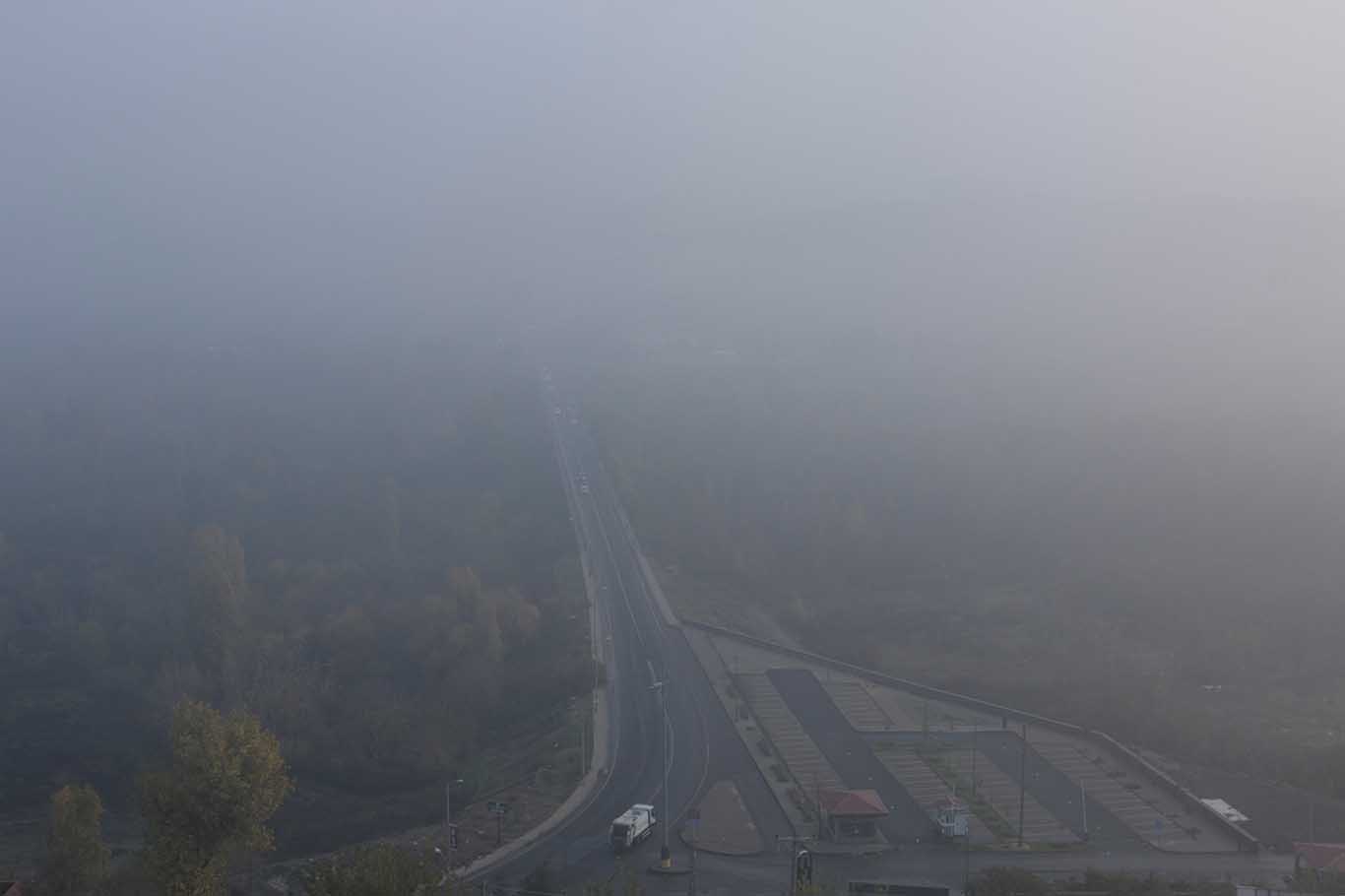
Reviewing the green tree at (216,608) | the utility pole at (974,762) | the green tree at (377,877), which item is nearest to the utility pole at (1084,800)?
the utility pole at (974,762)

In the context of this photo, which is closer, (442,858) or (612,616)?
(442,858)

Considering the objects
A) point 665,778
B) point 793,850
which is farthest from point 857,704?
point 793,850

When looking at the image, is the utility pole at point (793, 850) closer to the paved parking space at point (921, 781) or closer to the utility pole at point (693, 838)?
the utility pole at point (693, 838)

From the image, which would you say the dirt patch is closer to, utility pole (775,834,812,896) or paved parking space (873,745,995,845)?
utility pole (775,834,812,896)

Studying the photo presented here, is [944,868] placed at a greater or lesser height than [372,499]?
lesser

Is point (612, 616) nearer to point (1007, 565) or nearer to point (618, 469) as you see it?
point (1007, 565)

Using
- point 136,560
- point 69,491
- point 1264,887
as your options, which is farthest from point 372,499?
point 1264,887

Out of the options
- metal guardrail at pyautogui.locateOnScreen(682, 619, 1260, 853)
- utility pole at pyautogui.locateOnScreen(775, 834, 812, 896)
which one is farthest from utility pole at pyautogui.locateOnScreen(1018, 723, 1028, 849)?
utility pole at pyautogui.locateOnScreen(775, 834, 812, 896)
